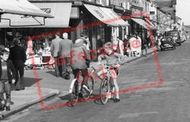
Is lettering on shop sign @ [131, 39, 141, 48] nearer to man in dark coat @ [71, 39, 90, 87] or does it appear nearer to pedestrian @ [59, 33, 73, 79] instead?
pedestrian @ [59, 33, 73, 79]

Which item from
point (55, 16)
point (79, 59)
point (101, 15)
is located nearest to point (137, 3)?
point (101, 15)

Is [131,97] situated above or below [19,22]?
below

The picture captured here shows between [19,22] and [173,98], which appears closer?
[173,98]

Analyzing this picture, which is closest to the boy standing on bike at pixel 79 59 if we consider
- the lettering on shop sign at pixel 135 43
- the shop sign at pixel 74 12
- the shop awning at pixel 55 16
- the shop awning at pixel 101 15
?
the shop awning at pixel 55 16

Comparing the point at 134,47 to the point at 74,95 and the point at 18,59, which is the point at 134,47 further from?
the point at 74,95

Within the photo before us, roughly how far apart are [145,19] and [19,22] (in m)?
43.5

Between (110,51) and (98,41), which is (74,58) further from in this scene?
(98,41)

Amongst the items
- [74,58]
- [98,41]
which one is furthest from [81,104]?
[98,41]

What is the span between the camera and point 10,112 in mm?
13789

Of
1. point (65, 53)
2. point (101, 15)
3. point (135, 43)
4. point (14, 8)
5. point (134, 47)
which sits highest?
point (101, 15)

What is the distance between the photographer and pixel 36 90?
19.1m

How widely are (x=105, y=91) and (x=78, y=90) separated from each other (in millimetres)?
734

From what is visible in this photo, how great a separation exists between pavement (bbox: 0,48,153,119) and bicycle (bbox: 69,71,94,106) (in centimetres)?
129

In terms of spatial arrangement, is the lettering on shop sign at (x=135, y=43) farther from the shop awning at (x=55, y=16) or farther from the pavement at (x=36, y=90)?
the pavement at (x=36, y=90)
